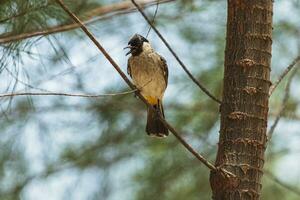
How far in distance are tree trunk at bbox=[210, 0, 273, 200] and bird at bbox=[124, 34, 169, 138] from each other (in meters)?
1.67

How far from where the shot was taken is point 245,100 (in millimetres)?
2502

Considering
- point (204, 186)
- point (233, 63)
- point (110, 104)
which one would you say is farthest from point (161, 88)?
point (233, 63)

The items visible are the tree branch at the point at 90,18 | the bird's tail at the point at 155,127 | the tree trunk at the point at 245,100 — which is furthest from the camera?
the bird's tail at the point at 155,127

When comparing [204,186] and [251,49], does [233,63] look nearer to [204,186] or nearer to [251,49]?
[251,49]

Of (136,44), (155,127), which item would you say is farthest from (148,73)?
(155,127)

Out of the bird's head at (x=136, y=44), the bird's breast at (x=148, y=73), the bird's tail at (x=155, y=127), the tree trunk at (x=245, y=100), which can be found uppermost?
the bird's head at (x=136, y=44)

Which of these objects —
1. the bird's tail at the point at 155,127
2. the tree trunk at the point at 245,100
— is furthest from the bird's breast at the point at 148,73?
the tree trunk at the point at 245,100

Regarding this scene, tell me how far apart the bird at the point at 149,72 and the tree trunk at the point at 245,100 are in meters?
1.67

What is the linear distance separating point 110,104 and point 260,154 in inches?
101

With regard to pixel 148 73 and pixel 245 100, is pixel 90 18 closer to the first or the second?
pixel 148 73

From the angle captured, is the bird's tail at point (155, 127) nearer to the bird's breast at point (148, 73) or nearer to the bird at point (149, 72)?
the bird at point (149, 72)

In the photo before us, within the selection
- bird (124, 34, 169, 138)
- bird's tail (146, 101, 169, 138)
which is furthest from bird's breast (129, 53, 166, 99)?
bird's tail (146, 101, 169, 138)

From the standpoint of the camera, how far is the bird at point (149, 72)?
4234mm

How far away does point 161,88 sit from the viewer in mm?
4359
